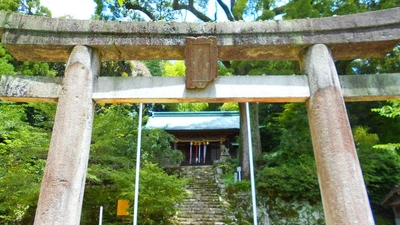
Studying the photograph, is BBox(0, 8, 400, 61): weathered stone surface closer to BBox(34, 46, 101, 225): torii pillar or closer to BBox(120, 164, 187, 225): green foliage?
BBox(34, 46, 101, 225): torii pillar

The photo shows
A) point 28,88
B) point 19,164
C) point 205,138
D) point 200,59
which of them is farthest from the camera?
point 205,138

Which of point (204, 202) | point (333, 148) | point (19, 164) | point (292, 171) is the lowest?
point (333, 148)

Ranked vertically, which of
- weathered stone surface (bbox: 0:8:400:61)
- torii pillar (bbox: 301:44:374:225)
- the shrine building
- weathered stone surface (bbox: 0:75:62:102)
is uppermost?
the shrine building

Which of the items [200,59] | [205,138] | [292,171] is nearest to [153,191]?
[292,171]

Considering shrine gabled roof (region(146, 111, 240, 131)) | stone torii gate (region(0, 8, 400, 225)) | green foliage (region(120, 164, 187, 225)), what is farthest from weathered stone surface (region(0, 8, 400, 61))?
shrine gabled roof (region(146, 111, 240, 131))

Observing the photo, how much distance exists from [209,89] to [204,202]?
33.2 feet

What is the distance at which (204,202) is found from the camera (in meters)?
12.9

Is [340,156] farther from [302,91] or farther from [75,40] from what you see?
[75,40]

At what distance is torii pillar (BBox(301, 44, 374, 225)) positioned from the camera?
9.72ft

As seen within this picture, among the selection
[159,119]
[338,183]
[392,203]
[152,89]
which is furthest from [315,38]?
[159,119]

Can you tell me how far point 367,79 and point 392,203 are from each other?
28.0 ft

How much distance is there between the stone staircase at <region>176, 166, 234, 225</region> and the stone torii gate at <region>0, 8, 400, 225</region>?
26.2 ft

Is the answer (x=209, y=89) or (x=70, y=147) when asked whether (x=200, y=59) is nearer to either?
(x=209, y=89)

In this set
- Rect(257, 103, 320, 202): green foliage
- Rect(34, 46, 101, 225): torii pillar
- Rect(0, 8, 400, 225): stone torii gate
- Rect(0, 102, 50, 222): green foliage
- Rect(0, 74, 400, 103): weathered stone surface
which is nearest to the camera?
Rect(34, 46, 101, 225): torii pillar
